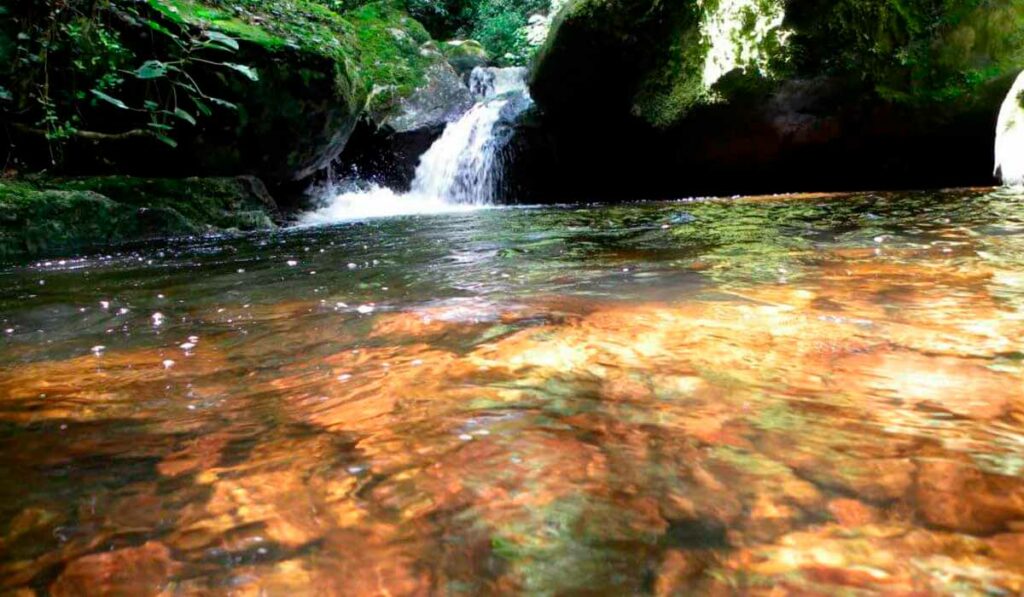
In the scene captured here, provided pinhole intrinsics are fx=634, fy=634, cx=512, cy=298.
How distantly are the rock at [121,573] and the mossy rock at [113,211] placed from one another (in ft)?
16.1

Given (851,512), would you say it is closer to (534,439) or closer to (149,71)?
(534,439)

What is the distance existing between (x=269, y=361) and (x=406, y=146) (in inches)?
398

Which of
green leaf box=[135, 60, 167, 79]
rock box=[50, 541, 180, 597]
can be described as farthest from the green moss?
rock box=[50, 541, 180, 597]

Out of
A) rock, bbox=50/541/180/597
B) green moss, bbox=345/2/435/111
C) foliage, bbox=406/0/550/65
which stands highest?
foliage, bbox=406/0/550/65

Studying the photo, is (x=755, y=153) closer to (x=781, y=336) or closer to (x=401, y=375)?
(x=781, y=336)

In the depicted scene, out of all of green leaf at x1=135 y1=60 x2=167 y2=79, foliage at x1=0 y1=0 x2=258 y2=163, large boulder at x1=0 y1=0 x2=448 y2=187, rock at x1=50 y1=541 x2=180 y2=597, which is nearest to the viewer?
rock at x1=50 y1=541 x2=180 y2=597

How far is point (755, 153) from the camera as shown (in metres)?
7.96

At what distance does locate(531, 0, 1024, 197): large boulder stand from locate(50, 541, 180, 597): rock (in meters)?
7.94

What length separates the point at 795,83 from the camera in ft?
24.3

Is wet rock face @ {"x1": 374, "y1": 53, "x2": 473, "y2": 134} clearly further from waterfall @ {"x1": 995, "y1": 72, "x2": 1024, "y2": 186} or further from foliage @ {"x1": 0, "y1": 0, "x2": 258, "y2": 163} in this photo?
waterfall @ {"x1": 995, "y1": 72, "x2": 1024, "y2": 186}

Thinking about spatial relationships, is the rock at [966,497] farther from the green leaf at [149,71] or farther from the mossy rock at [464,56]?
the mossy rock at [464,56]

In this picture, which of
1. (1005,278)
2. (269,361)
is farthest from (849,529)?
(1005,278)

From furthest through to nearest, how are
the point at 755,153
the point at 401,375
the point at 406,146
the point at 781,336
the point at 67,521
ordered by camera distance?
the point at 406,146 < the point at 755,153 < the point at 781,336 < the point at 401,375 < the point at 67,521

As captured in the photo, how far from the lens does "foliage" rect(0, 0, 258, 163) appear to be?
16.6 ft
